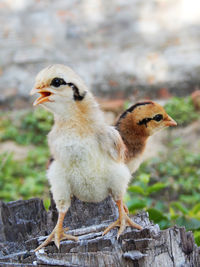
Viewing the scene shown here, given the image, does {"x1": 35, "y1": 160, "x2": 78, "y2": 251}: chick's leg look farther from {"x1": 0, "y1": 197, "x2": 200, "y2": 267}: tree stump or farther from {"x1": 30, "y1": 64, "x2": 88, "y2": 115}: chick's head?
{"x1": 30, "y1": 64, "x2": 88, "y2": 115}: chick's head

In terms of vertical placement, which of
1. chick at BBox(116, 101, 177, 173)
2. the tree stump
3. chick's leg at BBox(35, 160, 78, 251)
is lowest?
the tree stump

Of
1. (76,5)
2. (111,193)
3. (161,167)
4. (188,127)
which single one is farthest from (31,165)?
(76,5)

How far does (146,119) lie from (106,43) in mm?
4404

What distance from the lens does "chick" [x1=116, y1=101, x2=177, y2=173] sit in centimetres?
274

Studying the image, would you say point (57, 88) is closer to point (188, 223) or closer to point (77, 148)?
point (77, 148)

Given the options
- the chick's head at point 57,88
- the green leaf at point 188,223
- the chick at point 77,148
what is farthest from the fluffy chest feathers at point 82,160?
the green leaf at point 188,223

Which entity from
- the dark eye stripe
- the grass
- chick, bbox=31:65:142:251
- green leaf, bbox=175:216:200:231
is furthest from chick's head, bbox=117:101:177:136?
the dark eye stripe

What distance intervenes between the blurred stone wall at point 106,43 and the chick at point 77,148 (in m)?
4.36

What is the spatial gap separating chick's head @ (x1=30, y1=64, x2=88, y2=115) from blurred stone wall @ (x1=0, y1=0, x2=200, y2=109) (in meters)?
4.44

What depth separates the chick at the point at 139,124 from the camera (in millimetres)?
2744

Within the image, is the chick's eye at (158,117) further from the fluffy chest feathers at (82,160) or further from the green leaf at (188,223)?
the fluffy chest feathers at (82,160)

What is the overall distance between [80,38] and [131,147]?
4596 mm

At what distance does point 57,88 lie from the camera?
1.89 metres

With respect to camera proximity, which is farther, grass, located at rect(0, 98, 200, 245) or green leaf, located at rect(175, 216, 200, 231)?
grass, located at rect(0, 98, 200, 245)
